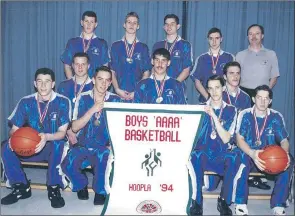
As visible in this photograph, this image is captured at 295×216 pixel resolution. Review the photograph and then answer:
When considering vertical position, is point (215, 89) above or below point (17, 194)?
above

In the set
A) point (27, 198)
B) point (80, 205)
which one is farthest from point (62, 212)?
point (27, 198)

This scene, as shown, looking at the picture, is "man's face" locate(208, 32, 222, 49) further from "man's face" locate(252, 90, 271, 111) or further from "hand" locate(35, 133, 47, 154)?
"hand" locate(35, 133, 47, 154)

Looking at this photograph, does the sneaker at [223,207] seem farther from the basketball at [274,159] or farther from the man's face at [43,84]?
the man's face at [43,84]

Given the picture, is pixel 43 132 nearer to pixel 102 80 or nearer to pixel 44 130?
pixel 44 130

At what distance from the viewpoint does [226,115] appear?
420cm

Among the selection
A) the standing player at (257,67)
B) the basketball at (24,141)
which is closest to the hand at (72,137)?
the basketball at (24,141)

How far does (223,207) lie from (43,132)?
2.40 metres

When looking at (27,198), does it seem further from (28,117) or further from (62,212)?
(28,117)

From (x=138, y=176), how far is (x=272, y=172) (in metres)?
1.47

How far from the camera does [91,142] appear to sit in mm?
4242

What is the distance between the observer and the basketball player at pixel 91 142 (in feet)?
13.2

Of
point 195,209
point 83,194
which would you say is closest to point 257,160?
point 195,209

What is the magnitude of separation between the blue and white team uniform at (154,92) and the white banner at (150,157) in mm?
798

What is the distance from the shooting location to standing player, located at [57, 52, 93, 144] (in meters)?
4.66
